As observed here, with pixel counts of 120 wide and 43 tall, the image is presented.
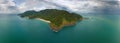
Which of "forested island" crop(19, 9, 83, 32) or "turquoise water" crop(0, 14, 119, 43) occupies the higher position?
"forested island" crop(19, 9, 83, 32)

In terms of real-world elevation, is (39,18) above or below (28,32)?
above

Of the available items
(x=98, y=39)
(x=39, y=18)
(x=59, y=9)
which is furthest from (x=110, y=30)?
(x=39, y=18)

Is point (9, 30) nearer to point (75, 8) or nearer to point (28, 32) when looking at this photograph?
point (28, 32)

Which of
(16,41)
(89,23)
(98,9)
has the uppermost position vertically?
(98,9)
